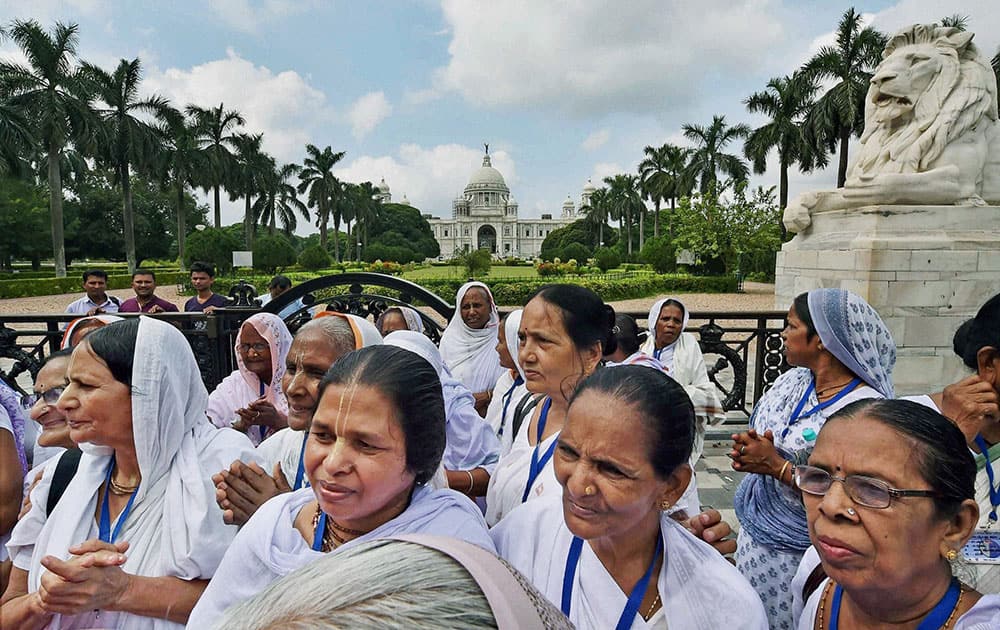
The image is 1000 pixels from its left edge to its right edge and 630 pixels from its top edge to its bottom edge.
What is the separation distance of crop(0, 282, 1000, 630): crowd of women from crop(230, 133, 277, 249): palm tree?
4267 cm

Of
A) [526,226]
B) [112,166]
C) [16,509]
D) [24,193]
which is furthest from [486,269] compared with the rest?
[526,226]

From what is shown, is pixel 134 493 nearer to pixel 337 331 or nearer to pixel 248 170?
pixel 337 331

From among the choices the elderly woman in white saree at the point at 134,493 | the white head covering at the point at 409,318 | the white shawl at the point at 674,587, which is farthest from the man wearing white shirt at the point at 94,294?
the white shawl at the point at 674,587

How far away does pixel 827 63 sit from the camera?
2816 cm

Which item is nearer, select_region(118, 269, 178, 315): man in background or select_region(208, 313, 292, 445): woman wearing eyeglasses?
select_region(208, 313, 292, 445): woman wearing eyeglasses

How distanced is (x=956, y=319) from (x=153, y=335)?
26.8 feet

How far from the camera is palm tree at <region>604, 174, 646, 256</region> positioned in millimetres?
57231

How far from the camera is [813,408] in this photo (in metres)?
2.31

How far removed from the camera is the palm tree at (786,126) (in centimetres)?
3044

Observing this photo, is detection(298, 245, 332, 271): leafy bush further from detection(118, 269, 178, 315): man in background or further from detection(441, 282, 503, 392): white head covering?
detection(441, 282, 503, 392): white head covering

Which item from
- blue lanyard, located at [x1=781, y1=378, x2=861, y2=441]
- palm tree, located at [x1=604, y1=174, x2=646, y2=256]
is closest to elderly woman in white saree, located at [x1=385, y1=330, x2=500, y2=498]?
blue lanyard, located at [x1=781, y1=378, x2=861, y2=441]

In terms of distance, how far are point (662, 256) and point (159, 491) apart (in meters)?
32.4

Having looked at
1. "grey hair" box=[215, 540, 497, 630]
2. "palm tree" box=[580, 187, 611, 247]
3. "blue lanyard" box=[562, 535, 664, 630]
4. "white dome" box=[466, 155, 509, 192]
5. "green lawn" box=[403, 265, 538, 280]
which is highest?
"white dome" box=[466, 155, 509, 192]

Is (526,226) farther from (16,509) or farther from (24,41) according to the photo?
(16,509)
